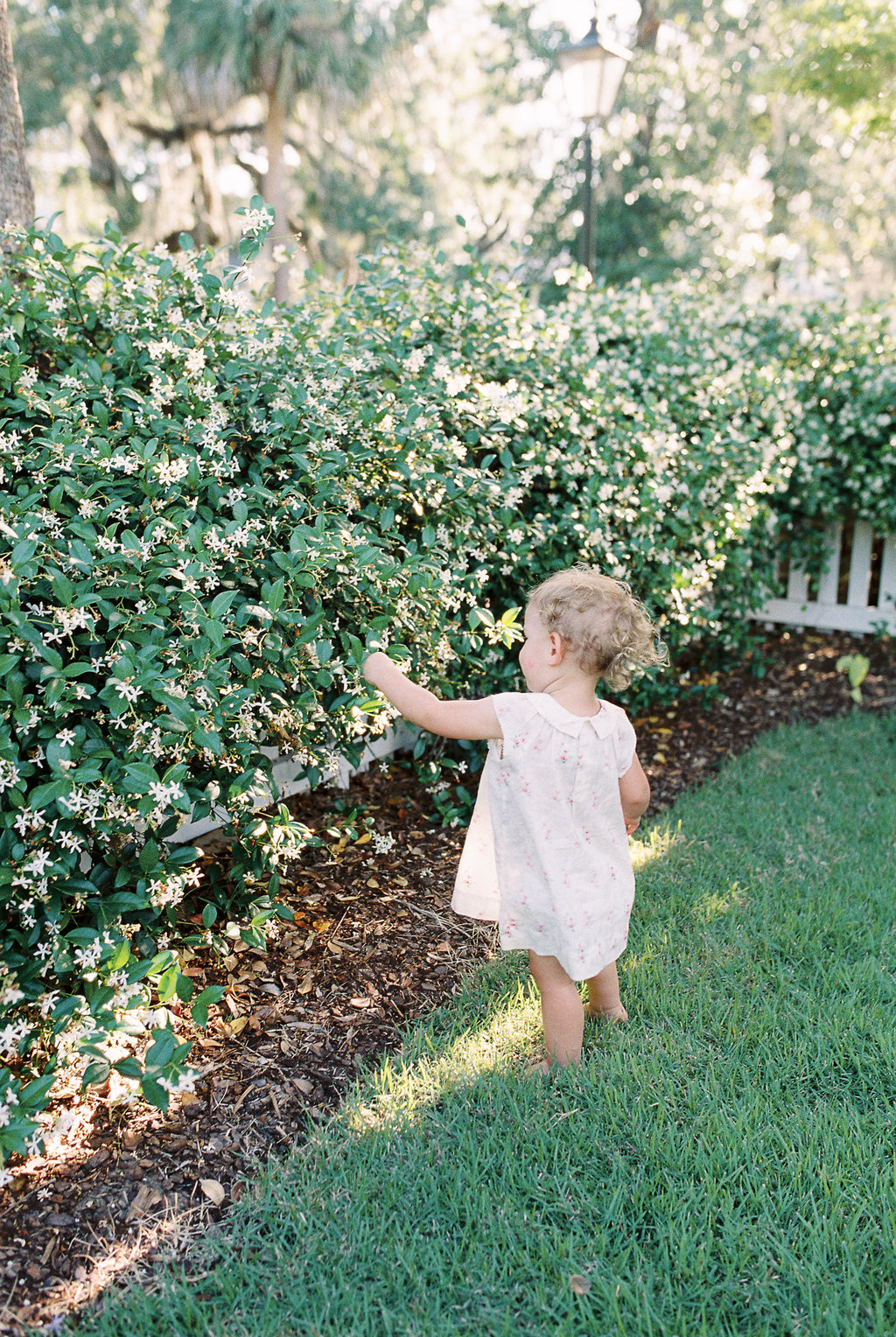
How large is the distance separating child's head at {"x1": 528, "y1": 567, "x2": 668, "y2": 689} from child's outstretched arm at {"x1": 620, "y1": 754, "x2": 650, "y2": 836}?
260 millimetres

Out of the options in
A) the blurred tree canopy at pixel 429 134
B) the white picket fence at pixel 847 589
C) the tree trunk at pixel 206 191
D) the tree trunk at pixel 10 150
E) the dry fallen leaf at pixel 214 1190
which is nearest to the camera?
the dry fallen leaf at pixel 214 1190

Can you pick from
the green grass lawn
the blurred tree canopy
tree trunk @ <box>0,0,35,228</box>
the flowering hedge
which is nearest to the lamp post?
the flowering hedge

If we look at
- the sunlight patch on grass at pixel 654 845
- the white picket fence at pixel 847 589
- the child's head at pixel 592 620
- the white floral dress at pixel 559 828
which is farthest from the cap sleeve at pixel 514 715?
the white picket fence at pixel 847 589

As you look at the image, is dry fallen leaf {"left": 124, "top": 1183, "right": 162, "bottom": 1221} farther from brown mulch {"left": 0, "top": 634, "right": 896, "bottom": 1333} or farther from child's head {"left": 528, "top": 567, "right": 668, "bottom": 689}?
child's head {"left": 528, "top": 567, "right": 668, "bottom": 689}

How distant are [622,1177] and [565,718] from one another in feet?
3.14

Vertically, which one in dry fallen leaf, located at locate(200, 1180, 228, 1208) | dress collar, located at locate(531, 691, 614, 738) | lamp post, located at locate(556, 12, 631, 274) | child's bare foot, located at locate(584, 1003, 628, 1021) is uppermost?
lamp post, located at locate(556, 12, 631, 274)

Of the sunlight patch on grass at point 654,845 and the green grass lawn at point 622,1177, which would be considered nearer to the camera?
the green grass lawn at point 622,1177

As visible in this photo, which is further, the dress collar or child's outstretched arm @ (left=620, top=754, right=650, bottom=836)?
child's outstretched arm @ (left=620, top=754, right=650, bottom=836)

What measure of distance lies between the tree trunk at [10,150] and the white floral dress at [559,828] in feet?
10.2

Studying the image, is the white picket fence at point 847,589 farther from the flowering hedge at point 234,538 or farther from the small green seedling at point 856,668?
the flowering hedge at point 234,538

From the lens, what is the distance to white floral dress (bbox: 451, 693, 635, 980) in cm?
214

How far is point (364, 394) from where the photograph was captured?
3.32 metres

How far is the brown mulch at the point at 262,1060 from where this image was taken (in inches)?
69.4

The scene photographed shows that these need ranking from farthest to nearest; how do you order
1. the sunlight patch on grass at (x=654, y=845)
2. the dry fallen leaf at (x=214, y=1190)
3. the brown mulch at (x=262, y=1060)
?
the sunlight patch on grass at (x=654, y=845)
the dry fallen leaf at (x=214, y=1190)
the brown mulch at (x=262, y=1060)
